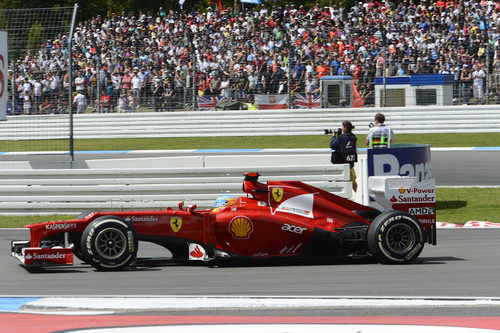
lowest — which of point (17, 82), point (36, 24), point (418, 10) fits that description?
point (17, 82)

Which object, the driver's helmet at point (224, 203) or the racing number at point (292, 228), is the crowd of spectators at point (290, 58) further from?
the racing number at point (292, 228)

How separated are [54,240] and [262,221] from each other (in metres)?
2.03

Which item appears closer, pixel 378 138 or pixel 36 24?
pixel 378 138

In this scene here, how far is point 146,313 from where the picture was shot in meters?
5.88

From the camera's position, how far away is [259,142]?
75.5 ft

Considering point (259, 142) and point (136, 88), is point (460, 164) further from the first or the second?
point (136, 88)

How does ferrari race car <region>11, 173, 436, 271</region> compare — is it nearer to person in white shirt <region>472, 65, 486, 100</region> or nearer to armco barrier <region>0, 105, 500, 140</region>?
armco barrier <region>0, 105, 500, 140</region>

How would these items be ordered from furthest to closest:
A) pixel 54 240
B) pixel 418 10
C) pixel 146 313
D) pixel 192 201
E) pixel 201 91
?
1. pixel 418 10
2. pixel 201 91
3. pixel 192 201
4. pixel 54 240
5. pixel 146 313

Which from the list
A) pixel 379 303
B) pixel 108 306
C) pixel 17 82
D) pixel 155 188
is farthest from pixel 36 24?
pixel 379 303

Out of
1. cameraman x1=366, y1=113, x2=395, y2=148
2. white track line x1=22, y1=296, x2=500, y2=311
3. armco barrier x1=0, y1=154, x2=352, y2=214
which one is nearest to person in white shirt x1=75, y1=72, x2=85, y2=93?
armco barrier x1=0, y1=154, x2=352, y2=214

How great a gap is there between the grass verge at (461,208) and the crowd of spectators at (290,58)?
9.73m

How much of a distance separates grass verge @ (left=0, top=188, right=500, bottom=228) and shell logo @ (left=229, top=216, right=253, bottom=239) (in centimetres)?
434

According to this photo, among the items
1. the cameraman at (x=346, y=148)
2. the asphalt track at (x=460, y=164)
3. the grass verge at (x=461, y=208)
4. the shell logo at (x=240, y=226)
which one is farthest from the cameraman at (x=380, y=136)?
the shell logo at (x=240, y=226)

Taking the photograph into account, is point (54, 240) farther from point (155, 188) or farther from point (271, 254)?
point (155, 188)
